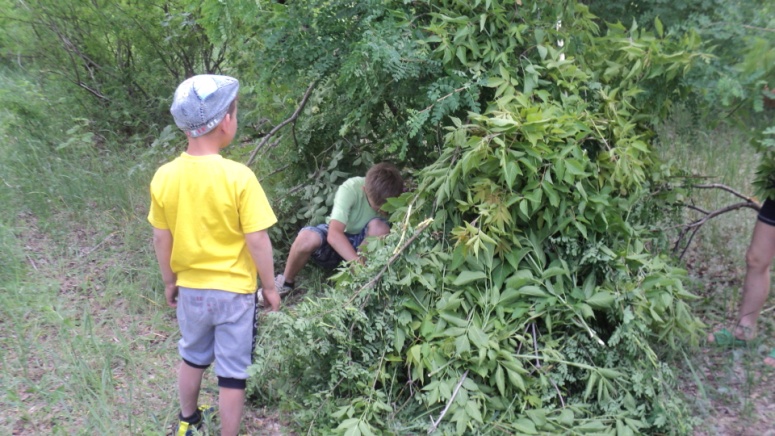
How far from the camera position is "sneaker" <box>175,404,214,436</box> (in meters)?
3.12

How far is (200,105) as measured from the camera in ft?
9.23

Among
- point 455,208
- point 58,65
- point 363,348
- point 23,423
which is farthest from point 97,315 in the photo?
point 58,65

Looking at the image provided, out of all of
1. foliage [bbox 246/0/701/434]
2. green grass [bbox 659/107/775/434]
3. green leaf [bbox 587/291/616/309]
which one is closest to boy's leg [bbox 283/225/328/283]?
foliage [bbox 246/0/701/434]

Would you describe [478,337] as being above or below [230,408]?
above

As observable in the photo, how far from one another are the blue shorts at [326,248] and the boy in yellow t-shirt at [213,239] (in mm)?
1493

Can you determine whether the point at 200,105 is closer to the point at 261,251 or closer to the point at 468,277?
the point at 261,251

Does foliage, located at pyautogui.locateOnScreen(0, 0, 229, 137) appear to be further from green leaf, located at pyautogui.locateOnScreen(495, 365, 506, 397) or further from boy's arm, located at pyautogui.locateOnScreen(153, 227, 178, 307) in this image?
green leaf, located at pyautogui.locateOnScreen(495, 365, 506, 397)

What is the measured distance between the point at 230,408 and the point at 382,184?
1.81 m

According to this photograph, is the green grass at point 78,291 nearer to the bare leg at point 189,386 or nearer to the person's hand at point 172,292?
the bare leg at point 189,386

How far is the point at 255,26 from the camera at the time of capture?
4547 millimetres

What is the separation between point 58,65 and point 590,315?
20.8 feet

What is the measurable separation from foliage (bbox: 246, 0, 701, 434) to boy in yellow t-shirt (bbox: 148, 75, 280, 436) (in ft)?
0.69

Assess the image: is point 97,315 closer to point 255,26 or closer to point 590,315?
point 255,26

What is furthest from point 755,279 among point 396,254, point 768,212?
point 396,254
